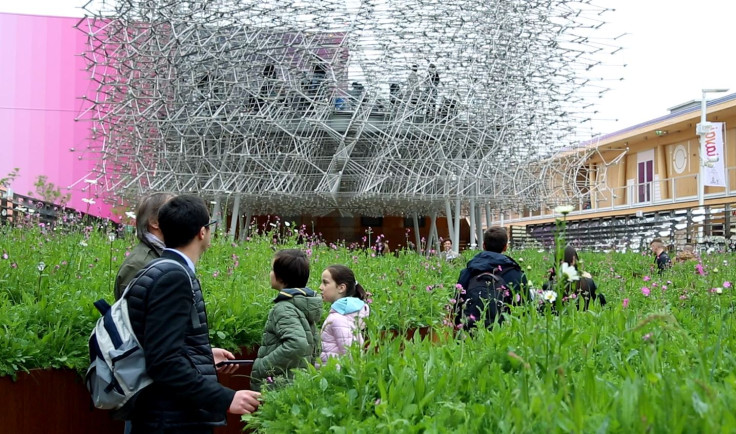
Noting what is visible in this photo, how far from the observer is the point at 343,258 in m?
11.0

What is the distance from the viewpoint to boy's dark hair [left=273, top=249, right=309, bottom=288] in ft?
13.4

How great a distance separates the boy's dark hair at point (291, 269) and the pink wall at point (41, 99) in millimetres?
33088

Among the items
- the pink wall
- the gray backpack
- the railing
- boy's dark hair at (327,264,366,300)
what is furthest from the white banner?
the gray backpack

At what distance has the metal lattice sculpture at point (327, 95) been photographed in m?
21.9

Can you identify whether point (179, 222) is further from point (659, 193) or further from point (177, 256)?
point (659, 193)

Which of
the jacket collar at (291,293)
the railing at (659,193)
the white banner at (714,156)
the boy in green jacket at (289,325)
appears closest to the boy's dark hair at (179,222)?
the boy in green jacket at (289,325)

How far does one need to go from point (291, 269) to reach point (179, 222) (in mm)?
1266

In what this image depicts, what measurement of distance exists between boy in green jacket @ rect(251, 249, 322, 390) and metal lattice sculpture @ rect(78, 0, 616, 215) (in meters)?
17.6

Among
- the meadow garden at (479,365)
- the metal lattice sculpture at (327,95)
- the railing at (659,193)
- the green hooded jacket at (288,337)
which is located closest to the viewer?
the meadow garden at (479,365)

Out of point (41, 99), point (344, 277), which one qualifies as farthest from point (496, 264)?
point (41, 99)

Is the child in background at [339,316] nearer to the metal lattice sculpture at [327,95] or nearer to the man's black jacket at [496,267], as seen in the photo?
the man's black jacket at [496,267]

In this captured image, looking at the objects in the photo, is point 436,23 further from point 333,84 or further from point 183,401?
point 183,401

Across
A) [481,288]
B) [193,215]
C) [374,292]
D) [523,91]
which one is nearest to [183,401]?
[193,215]

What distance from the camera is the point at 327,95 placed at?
878 inches
